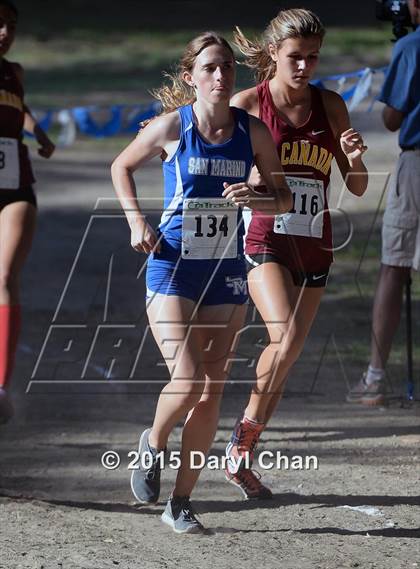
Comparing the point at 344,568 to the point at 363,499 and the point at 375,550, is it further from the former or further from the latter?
the point at 363,499

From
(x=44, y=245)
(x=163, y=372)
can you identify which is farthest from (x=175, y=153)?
(x=44, y=245)

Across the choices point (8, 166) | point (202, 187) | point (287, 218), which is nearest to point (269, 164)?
point (202, 187)

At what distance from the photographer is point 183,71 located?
486cm

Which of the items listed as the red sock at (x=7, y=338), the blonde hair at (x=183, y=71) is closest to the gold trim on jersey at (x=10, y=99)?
the red sock at (x=7, y=338)

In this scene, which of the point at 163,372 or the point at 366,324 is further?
the point at 366,324

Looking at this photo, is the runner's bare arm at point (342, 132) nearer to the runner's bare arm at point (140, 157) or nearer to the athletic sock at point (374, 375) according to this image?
the runner's bare arm at point (140, 157)

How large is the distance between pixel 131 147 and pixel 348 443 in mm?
2288

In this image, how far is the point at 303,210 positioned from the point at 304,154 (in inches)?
10.5

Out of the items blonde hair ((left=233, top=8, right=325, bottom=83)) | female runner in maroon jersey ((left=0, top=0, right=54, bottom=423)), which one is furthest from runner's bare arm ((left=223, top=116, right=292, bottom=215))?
female runner in maroon jersey ((left=0, top=0, right=54, bottom=423))

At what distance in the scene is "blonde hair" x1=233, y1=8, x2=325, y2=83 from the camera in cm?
513

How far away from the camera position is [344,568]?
4453 mm

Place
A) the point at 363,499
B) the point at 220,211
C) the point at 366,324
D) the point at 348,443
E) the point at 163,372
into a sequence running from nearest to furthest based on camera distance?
the point at 220,211 < the point at 363,499 < the point at 348,443 < the point at 163,372 < the point at 366,324

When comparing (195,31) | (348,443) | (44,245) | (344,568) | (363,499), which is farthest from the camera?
(195,31)

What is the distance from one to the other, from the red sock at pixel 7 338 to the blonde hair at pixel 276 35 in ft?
5.77
